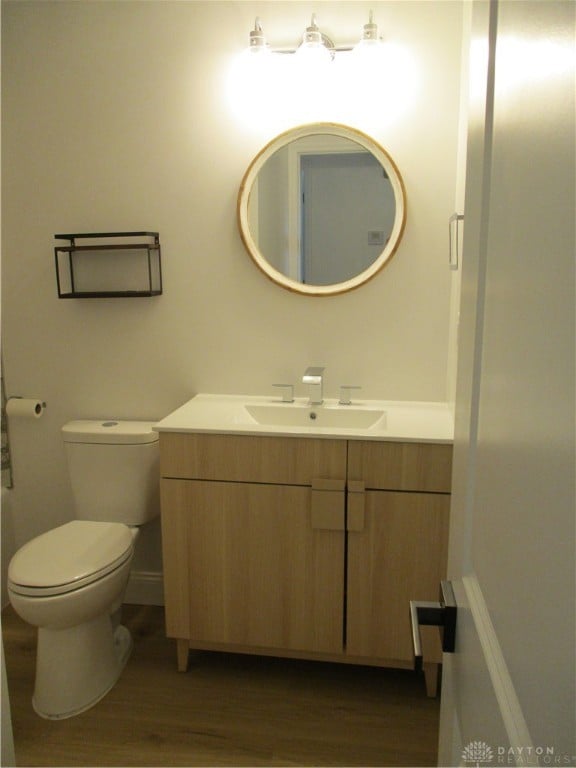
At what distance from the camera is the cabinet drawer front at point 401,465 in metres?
1.76

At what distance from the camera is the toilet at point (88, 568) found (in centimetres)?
179

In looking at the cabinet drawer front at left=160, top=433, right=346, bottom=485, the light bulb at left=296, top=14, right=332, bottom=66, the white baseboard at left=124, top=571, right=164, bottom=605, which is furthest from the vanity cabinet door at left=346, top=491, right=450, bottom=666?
the light bulb at left=296, top=14, right=332, bottom=66

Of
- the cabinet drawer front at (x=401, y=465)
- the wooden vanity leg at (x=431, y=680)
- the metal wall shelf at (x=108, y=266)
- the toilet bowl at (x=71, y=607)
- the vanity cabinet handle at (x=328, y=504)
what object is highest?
the metal wall shelf at (x=108, y=266)

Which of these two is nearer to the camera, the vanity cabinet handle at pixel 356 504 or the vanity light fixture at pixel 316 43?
the vanity cabinet handle at pixel 356 504

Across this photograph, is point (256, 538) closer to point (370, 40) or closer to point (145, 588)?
point (145, 588)

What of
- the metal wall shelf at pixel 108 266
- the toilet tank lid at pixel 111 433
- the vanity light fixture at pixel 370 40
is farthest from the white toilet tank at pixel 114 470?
the vanity light fixture at pixel 370 40

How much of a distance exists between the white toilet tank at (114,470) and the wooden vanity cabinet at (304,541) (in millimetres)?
301

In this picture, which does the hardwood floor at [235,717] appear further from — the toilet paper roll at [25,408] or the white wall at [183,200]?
the white wall at [183,200]

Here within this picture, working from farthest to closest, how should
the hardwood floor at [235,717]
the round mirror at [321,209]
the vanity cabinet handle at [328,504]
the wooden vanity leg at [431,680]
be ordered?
1. the round mirror at [321,209]
2. the wooden vanity leg at [431,680]
3. the vanity cabinet handle at [328,504]
4. the hardwood floor at [235,717]

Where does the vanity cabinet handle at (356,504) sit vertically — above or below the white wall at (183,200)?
below

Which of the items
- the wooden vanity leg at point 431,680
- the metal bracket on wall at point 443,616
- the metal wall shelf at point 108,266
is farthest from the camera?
the metal wall shelf at point 108,266

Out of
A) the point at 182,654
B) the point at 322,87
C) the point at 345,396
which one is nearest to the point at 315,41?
the point at 322,87

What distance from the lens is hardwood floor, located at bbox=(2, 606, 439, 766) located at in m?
1.72

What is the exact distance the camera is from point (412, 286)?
2127mm
